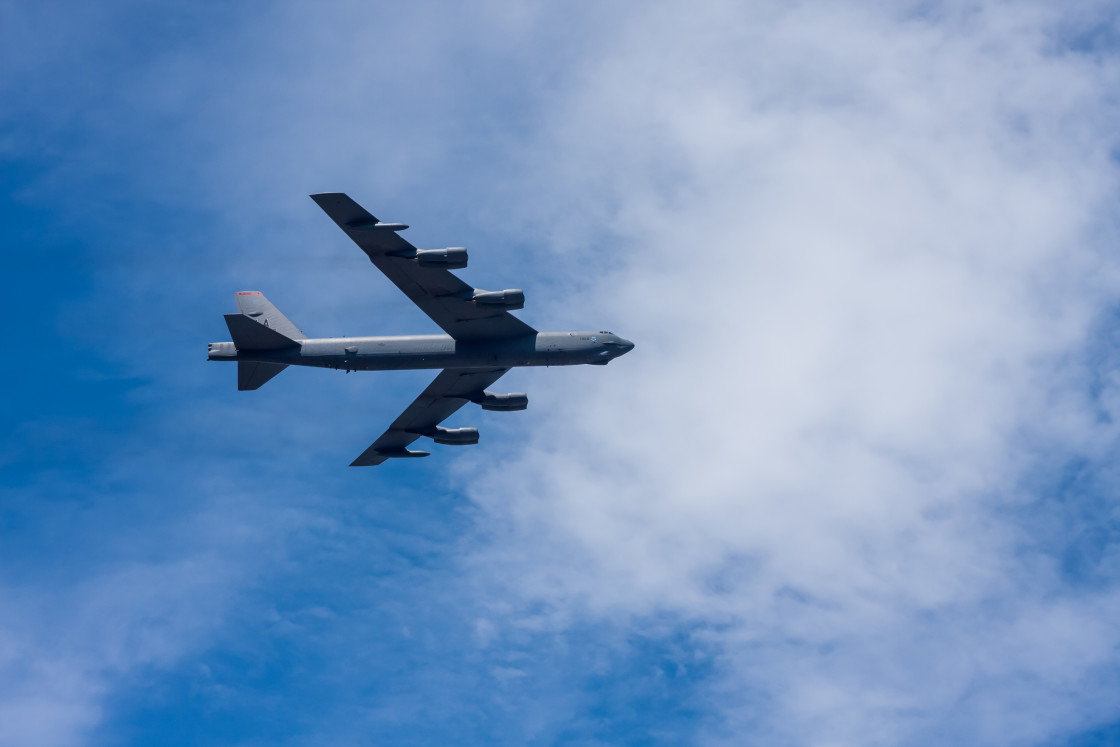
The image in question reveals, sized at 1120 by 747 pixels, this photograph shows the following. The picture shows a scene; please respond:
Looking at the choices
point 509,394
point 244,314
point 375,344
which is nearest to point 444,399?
point 509,394

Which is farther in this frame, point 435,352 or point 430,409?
point 430,409

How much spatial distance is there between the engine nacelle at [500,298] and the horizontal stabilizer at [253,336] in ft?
30.1

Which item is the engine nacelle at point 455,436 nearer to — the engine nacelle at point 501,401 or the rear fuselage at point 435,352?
the engine nacelle at point 501,401

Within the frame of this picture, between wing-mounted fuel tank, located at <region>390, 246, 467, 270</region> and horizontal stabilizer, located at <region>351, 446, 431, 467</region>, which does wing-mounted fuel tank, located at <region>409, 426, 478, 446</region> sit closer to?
horizontal stabilizer, located at <region>351, 446, 431, 467</region>

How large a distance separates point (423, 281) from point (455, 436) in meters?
11.5

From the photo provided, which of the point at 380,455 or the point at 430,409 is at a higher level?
the point at 430,409

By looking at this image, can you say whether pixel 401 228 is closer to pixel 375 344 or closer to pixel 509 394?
pixel 375 344

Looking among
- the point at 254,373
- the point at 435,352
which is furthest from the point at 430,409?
the point at 254,373

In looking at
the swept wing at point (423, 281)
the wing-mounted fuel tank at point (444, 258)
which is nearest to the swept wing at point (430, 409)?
the swept wing at point (423, 281)

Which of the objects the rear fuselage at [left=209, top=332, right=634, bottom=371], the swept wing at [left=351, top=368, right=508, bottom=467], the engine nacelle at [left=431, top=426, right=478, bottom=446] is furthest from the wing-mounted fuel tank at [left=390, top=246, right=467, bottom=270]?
the engine nacelle at [left=431, top=426, right=478, bottom=446]

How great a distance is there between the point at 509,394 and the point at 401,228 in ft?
42.1

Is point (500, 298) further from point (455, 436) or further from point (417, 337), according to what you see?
point (455, 436)

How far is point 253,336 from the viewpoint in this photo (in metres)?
57.3

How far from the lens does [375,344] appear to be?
191 feet
